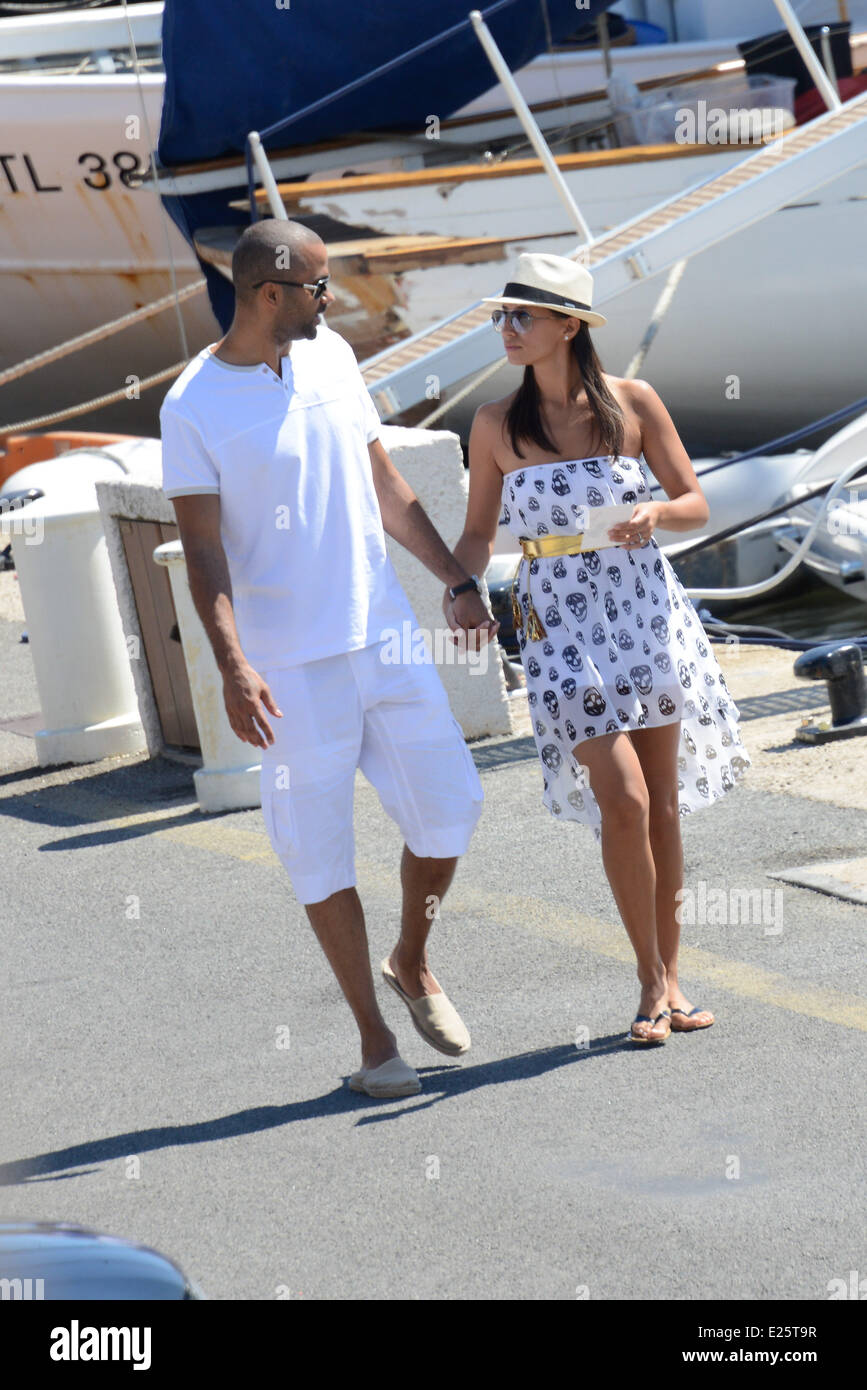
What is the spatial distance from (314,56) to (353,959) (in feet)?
34.2

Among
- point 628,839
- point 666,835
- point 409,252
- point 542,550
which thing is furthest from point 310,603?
point 409,252

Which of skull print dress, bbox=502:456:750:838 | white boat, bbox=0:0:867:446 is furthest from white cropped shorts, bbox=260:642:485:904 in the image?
white boat, bbox=0:0:867:446

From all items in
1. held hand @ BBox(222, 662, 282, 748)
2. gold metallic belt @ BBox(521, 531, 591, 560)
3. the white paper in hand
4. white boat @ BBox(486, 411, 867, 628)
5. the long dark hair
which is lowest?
white boat @ BBox(486, 411, 867, 628)

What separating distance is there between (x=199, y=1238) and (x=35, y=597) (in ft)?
15.7

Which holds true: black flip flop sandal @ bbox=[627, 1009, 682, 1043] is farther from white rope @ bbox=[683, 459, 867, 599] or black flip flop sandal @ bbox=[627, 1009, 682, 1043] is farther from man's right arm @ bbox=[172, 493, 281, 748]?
white rope @ bbox=[683, 459, 867, 599]

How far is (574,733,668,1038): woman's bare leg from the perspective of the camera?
4.25m

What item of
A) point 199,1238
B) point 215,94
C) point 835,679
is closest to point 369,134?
point 215,94

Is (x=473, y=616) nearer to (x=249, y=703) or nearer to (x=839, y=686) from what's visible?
(x=249, y=703)

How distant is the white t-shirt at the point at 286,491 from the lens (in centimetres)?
400

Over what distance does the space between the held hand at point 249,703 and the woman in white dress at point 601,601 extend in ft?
2.26

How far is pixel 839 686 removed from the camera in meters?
6.86

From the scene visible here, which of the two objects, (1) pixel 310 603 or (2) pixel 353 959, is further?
(2) pixel 353 959

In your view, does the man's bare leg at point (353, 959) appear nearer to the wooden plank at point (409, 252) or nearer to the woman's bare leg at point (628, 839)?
the woman's bare leg at point (628, 839)

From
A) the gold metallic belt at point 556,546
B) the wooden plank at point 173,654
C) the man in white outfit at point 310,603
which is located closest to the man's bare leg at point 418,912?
the man in white outfit at point 310,603
